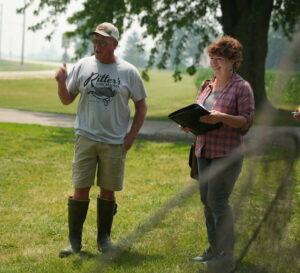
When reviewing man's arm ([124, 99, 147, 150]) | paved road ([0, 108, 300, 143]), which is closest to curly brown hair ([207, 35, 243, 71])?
man's arm ([124, 99, 147, 150])

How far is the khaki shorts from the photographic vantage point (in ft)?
14.2

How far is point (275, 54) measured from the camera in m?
1.28

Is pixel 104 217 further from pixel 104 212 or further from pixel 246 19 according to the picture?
pixel 246 19

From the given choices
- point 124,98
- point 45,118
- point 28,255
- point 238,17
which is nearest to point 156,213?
point 124,98

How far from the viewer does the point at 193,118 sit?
322 centimetres

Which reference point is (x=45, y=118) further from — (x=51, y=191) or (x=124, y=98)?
(x=124, y=98)

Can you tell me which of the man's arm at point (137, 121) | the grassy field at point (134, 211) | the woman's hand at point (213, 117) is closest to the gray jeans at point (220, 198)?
the grassy field at point (134, 211)

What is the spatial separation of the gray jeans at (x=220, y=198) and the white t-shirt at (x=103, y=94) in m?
2.67

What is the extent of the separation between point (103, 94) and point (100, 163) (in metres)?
0.51

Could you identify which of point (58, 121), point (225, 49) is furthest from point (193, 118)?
point (58, 121)

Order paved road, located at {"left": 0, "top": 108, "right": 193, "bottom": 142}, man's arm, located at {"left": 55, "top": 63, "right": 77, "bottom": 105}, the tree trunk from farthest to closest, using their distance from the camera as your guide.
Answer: the tree trunk
paved road, located at {"left": 0, "top": 108, "right": 193, "bottom": 142}
man's arm, located at {"left": 55, "top": 63, "right": 77, "bottom": 105}

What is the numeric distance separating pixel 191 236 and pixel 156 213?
9.0 inches

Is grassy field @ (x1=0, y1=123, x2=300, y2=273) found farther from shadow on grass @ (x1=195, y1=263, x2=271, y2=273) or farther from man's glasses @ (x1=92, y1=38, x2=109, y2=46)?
man's glasses @ (x1=92, y1=38, x2=109, y2=46)

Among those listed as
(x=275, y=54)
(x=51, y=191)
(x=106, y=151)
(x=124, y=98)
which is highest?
(x=275, y=54)
